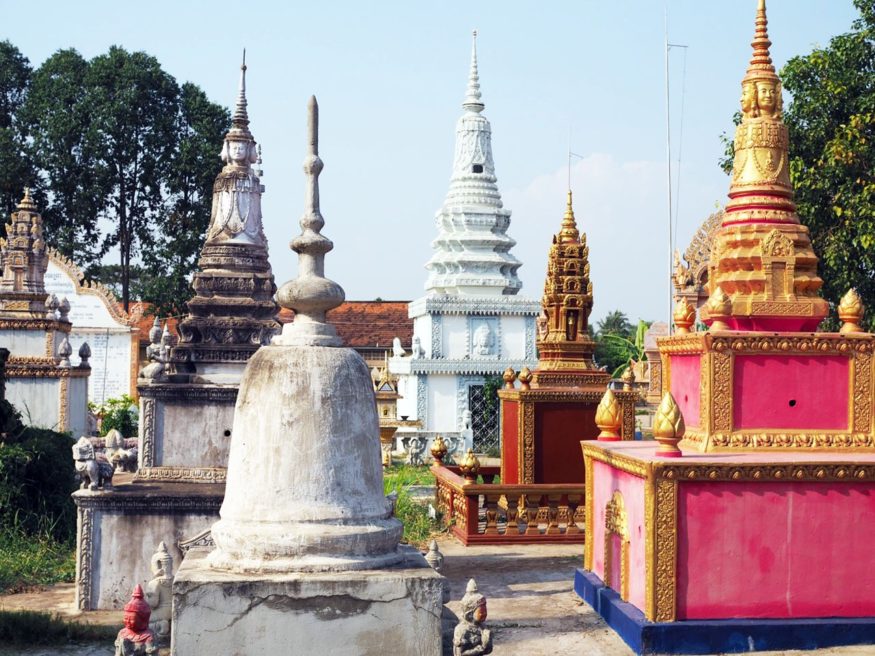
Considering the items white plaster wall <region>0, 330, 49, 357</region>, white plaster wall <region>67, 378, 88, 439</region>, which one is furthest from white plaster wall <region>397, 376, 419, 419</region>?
white plaster wall <region>0, 330, 49, 357</region>

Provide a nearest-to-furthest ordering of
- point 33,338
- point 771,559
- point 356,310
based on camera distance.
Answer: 1. point 771,559
2. point 33,338
3. point 356,310

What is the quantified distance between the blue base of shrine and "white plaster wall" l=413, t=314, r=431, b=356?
2407 cm

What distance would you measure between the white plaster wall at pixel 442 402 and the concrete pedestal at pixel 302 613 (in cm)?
2734

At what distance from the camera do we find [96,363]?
1462 inches

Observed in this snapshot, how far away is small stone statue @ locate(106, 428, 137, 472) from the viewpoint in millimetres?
13328

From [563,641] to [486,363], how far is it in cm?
2305

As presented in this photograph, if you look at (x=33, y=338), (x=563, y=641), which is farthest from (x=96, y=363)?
(x=563, y=641)

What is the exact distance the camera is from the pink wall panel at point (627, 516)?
980 cm

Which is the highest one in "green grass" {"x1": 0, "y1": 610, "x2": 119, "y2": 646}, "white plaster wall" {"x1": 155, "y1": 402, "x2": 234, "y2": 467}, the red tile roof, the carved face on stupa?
the carved face on stupa

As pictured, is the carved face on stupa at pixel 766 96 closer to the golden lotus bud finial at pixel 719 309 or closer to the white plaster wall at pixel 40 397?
the golden lotus bud finial at pixel 719 309

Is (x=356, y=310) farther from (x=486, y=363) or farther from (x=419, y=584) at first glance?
(x=419, y=584)

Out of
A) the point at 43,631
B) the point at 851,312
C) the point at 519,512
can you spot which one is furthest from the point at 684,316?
the point at 43,631

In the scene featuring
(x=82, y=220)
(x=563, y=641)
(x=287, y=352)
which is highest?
(x=82, y=220)

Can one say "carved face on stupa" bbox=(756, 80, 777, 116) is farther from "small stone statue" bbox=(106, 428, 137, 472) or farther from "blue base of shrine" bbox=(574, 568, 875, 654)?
"small stone statue" bbox=(106, 428, 137, 472)
